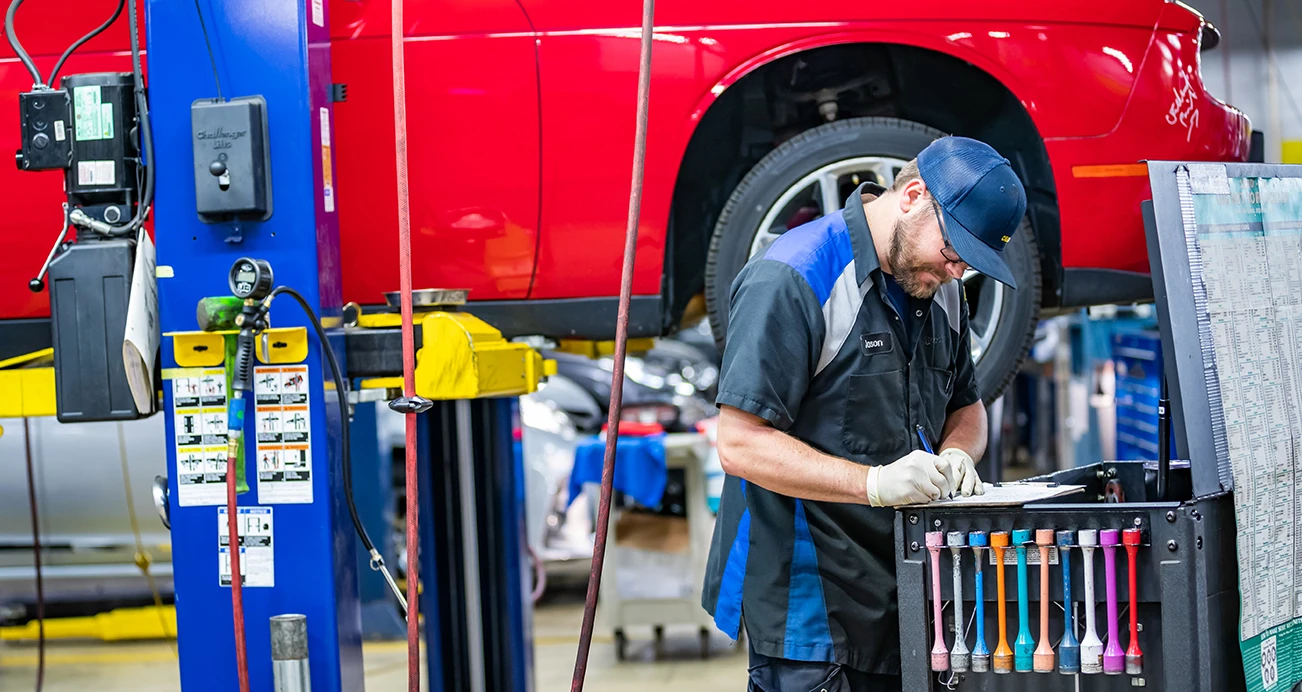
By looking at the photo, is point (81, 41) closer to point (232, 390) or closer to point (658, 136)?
point (232, 390)

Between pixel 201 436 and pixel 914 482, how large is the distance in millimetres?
1369

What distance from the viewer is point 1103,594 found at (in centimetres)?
163

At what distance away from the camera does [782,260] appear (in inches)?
75.0

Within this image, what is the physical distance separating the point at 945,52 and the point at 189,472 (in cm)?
192

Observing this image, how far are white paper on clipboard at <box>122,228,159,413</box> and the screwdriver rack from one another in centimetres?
143

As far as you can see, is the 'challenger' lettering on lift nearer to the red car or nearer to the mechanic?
the red car

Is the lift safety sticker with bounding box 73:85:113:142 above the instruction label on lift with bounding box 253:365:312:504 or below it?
above

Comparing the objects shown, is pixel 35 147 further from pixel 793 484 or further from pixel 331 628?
pixel 793 484

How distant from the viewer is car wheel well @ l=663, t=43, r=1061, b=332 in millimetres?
2914

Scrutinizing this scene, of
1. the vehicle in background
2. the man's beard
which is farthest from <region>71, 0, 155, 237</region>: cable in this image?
the vehicle in background

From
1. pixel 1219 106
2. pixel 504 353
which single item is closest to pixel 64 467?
pixel 504 353

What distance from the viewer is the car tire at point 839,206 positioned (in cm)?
282

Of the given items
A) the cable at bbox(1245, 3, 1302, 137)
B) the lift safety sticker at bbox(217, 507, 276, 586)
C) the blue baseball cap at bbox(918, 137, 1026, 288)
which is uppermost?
the cable at bbox(1245, 3, 1302, 137)

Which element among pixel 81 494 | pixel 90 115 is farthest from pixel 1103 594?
pixel 81 494
